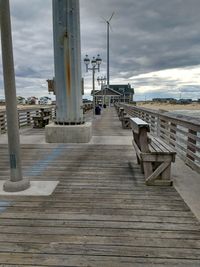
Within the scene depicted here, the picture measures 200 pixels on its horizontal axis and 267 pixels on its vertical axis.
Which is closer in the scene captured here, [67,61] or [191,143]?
[191,143]

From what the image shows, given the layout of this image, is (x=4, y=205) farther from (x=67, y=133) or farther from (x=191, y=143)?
(x=67, y=133)

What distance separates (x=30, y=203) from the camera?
11.3 feet

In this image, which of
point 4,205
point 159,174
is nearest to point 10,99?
point 4,205

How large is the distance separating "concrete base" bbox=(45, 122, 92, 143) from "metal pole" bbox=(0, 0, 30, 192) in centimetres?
376

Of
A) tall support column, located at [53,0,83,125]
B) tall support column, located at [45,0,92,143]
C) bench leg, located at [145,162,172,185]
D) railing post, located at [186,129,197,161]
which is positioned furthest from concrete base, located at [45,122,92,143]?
bench leg, located at [145,162,172,185]

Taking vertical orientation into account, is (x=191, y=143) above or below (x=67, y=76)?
below

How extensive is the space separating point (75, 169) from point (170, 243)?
2.91 meters

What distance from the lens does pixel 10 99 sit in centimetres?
372

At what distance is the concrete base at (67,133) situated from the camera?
25.3ft

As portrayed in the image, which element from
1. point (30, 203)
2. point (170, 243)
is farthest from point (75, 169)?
point (170, 243)

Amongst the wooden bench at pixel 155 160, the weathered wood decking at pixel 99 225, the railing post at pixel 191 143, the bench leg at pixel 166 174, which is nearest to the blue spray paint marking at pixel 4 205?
the weathered wood decking at pixel 99 225

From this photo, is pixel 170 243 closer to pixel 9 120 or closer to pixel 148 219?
pixel 148 219

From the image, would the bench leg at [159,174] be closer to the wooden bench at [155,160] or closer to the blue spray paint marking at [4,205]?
the wooden bench at [155,160]

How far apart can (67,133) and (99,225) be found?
16.9 ft
